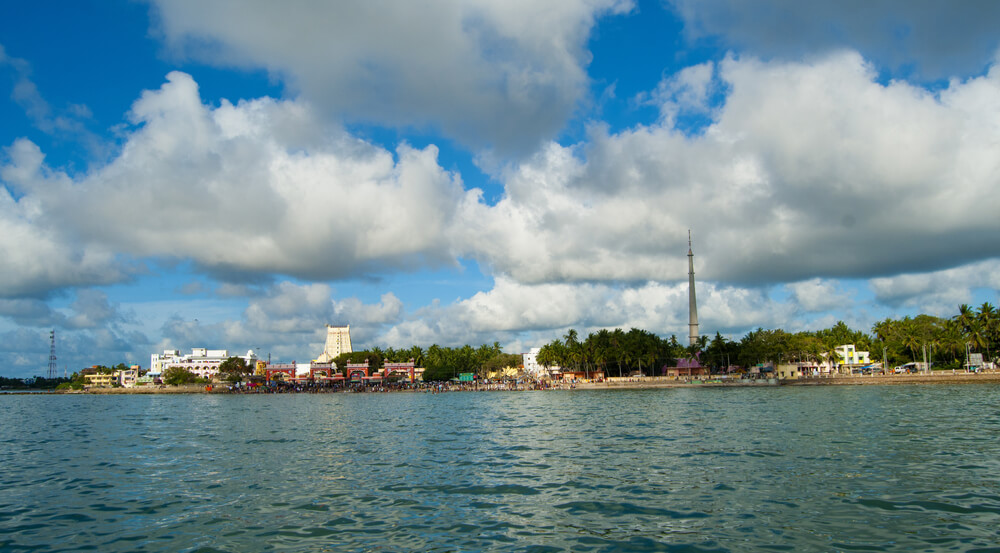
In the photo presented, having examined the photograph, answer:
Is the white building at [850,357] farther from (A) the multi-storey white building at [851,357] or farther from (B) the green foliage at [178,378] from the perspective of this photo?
(B) the green foliage at [178,378]

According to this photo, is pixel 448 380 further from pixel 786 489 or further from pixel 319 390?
pixel 786 489

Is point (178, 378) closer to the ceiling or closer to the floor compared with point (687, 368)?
closer to the floor

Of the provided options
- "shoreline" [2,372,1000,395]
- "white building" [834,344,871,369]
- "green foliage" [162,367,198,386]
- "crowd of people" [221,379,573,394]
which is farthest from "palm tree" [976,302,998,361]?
"green foliage" [162,367,198,386]

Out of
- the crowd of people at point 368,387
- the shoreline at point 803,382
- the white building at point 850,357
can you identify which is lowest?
the crowd of people at point 368,387

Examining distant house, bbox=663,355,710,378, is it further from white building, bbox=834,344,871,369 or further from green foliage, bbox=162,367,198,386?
green foliage, bbox=162,367,198,386

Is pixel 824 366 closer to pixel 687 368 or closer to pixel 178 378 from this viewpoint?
pixel 687 368

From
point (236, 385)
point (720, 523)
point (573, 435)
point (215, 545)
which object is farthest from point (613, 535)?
point (236, 385)

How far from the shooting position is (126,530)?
48.7ft

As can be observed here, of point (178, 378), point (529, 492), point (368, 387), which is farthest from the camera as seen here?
point (178, 378)

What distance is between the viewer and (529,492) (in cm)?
1834

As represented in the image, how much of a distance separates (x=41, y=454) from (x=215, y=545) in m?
23.6

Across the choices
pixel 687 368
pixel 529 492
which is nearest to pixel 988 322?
pixel 687 368

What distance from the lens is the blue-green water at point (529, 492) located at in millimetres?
13250

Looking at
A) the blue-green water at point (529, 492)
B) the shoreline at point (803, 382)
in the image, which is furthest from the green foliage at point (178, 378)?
the blue-green water at point (529, 492)
